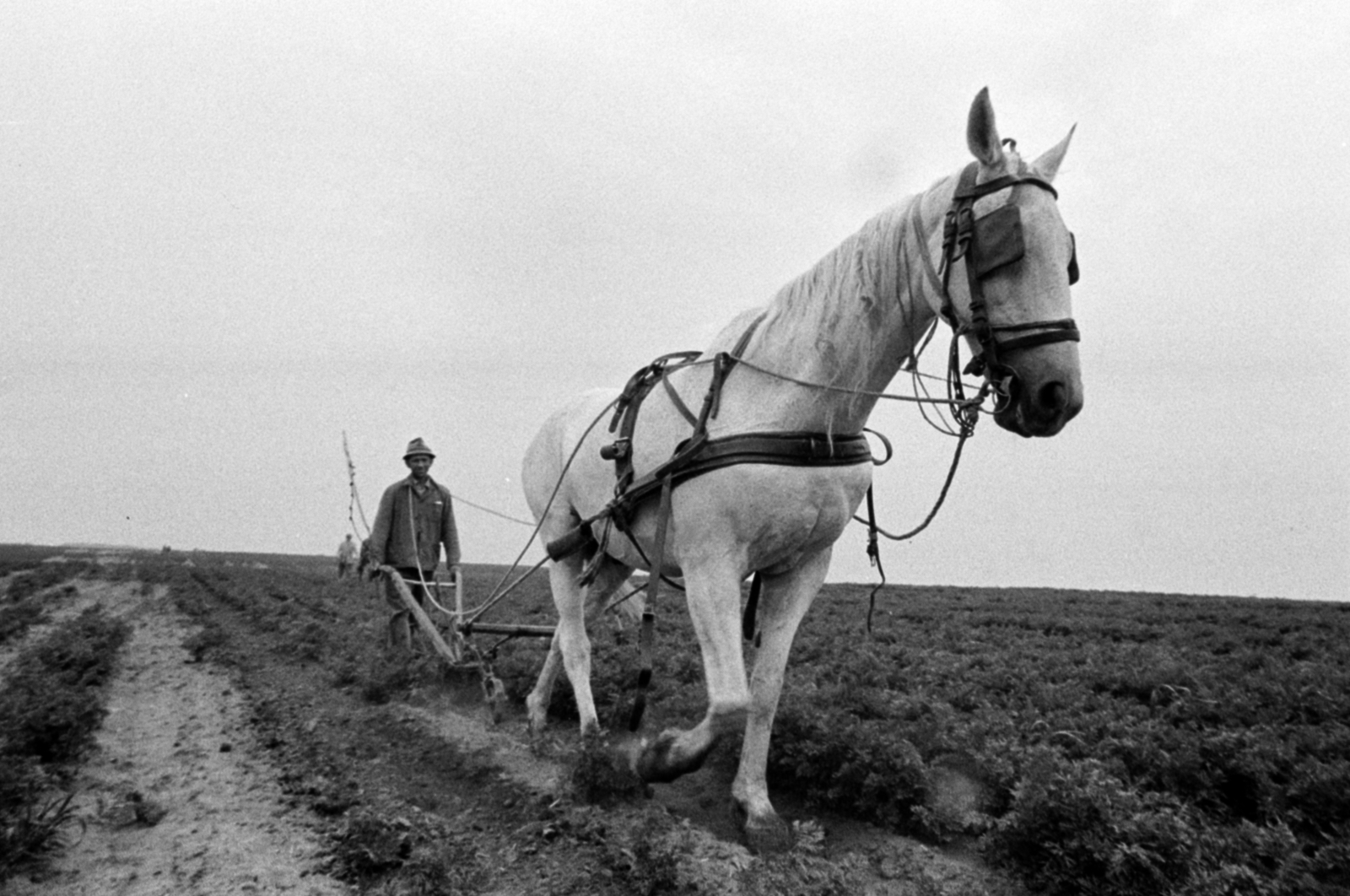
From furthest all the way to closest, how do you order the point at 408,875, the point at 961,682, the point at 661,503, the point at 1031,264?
1. the point at 961,682
2. the point at 661,503
3. the point at 408,875
4. the point at 1031,264

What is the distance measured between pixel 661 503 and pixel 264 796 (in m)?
3.30

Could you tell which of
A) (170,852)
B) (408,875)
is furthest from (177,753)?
(408,875)

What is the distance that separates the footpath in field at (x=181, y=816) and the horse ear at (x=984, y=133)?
13.4 feet

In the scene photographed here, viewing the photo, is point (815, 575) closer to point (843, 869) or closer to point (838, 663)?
point (843, 869)

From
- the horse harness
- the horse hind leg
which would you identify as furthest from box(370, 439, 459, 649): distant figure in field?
the horse harness

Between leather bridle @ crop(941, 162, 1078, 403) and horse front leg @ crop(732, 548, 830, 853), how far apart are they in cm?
141

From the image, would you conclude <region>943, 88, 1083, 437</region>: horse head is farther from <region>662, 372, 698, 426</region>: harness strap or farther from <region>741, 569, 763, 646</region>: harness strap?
<region>741, 569, 763, 646</region>: harness strap

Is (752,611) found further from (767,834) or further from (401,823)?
(401,823)

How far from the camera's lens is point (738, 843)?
420cm

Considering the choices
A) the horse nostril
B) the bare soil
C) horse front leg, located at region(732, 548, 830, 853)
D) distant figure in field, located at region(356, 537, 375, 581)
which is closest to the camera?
the horse nostril

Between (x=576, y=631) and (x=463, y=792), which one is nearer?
(x=463, y=792)

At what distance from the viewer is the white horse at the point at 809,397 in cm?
313

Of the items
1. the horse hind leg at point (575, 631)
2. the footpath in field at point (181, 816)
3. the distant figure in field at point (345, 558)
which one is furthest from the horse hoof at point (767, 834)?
the distant figure in field at point (345, 558)

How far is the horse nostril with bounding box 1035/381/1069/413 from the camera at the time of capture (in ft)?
9.86
